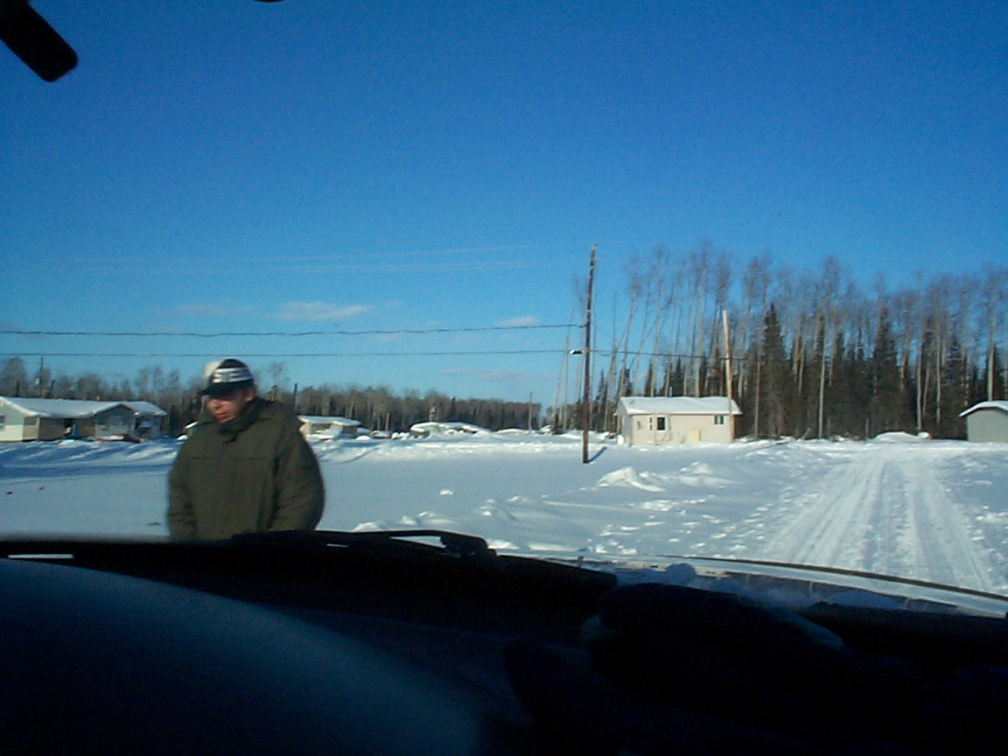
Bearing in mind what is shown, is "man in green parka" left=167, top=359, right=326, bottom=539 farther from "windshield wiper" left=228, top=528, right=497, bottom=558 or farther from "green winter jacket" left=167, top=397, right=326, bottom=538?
"windshield wiper" left=228, top=528, right=497, bottom=558

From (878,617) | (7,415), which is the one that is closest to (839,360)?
(7,415)

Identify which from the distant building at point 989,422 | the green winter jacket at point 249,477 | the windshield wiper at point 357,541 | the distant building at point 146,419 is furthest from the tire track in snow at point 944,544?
the distant building at point 146,419

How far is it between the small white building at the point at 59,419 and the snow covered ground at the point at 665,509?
133ft

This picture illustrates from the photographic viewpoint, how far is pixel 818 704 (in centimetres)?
140

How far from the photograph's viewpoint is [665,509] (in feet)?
40.9

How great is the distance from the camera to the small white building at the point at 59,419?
197ft

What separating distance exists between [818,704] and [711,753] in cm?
39

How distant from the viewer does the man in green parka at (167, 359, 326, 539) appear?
3.79m

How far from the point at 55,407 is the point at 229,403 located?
69171 mm

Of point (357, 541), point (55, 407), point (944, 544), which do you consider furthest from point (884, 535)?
point (55, 407)

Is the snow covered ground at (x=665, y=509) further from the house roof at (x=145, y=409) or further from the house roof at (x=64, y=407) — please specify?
the house roof at (x=145, y=409)

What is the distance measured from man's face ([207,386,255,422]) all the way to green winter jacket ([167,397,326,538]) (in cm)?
4

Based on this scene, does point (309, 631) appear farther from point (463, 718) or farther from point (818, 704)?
point (818, 704)

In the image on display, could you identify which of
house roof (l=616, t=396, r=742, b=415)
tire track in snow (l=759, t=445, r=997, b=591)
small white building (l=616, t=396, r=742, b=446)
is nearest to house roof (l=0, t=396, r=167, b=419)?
house roof (l=616, t=396, r=742, b=415)
